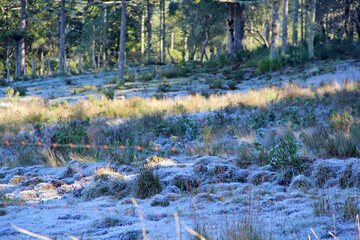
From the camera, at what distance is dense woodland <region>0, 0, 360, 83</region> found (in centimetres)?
1697

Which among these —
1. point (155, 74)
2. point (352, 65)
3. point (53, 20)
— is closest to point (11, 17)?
point (53, 20)

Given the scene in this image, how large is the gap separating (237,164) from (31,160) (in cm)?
385


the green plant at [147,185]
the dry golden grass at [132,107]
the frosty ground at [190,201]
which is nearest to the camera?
the frosty ground at [190,201]

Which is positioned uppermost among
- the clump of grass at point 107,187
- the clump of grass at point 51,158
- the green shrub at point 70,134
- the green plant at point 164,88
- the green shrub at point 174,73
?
the green shrub at point 174,73

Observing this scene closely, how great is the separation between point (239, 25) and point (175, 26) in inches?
529

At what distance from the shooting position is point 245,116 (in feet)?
27.0

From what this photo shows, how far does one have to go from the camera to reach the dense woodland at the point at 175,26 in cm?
1697

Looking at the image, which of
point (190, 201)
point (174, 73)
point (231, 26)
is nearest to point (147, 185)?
point (190, 201)

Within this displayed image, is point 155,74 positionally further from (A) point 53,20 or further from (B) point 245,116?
(A) point 53,20

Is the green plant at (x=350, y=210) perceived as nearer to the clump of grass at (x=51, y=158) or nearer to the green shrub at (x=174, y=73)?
the clump of grass at (x=51, y=158)

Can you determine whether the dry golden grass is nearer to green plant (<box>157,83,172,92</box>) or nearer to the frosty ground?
the frosty ground

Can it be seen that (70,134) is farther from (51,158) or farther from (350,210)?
(350,210)

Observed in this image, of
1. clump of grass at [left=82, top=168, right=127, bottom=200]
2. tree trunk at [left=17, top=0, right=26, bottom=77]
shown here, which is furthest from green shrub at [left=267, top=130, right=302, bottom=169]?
tree trunk at [left=17, top=0, right=26, bottom=77]

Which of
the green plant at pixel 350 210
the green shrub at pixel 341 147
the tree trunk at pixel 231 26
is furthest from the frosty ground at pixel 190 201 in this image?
the tree trunk at pixel 231 26
